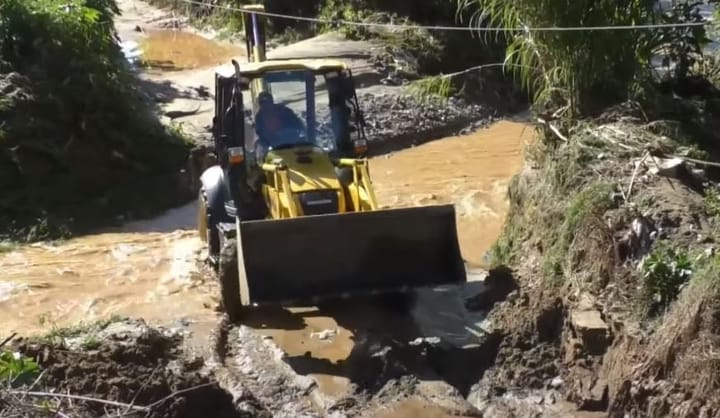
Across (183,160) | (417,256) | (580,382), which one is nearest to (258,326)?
(417,256)

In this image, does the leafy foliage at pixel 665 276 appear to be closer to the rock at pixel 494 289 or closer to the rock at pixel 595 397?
the rock at pixel 595 397

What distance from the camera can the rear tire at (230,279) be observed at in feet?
35.3

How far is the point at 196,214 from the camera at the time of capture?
15.9 metres

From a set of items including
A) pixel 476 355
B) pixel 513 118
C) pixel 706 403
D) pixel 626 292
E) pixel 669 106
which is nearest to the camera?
pixel 706 403

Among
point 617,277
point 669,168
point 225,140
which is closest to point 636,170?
point 669,168

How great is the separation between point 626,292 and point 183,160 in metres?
9.87

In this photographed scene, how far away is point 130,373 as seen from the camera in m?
8.80

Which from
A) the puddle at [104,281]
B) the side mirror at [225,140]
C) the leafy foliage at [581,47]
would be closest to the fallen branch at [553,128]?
the leafy foliage at [581,47]

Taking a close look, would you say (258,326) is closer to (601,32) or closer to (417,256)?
(417,256)

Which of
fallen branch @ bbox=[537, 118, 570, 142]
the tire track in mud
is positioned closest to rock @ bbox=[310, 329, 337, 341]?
the tire track in mud

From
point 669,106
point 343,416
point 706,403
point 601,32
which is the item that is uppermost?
point 601,32

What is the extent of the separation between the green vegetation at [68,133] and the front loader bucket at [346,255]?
237 inches

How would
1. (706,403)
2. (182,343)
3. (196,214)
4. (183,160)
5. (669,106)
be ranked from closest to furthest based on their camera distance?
1. (706,403)
2. (182,343)
3. (669,106)
4. (196,214)
5. (183,160)

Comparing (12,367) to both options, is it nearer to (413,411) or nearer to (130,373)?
(130,373)
